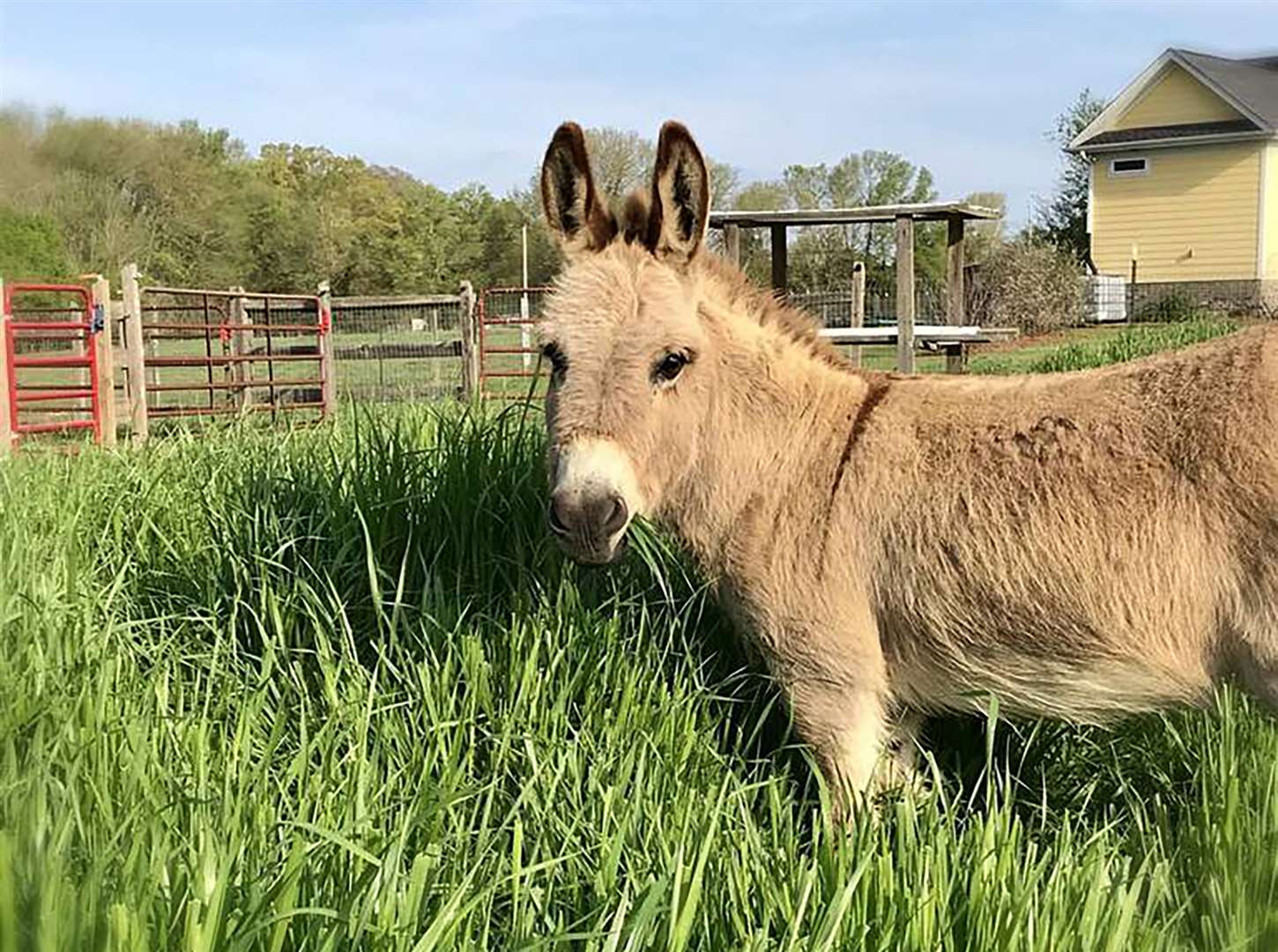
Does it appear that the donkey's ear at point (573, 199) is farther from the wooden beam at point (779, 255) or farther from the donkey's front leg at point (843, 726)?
the wooden beam at point (779, 255)

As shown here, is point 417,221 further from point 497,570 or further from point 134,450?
point 497,570

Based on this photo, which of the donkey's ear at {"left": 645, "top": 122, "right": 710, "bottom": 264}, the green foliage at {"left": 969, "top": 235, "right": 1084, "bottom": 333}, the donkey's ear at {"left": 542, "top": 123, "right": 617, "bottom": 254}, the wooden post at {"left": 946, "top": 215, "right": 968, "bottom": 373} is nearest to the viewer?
the donkey's ear at {"left": 645, "top": 122, "right": 710, "bottom": 264}

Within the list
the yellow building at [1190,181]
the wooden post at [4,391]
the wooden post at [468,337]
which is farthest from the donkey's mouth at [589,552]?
the yellow building at [1190,181]

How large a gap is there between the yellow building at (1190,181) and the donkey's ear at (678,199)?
97.1 feet

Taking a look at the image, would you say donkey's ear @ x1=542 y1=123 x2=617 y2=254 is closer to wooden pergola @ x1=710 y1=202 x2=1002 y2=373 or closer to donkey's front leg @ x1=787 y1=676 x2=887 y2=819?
donkey's front leg @ x1=787 y1=676 x2=887 y2=819

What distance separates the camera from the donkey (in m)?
2.52

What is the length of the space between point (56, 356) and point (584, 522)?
10591 mm

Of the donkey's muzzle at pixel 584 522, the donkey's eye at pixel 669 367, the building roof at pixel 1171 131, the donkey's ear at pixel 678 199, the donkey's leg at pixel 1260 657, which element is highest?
the building roof at pixel 1171 131

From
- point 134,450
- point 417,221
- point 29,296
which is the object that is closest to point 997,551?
point 134,450

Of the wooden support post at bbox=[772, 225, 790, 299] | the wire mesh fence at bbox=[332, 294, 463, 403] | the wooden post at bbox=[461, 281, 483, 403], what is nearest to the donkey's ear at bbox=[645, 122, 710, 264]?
the wooden support post at bbox=[772, 225, 790, 299]

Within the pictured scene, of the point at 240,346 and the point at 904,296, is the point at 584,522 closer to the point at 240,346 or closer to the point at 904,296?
the point at 904,296

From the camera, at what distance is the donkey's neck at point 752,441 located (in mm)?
2969

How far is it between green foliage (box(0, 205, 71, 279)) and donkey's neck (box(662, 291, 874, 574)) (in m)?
2.76

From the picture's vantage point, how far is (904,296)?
10.2m
